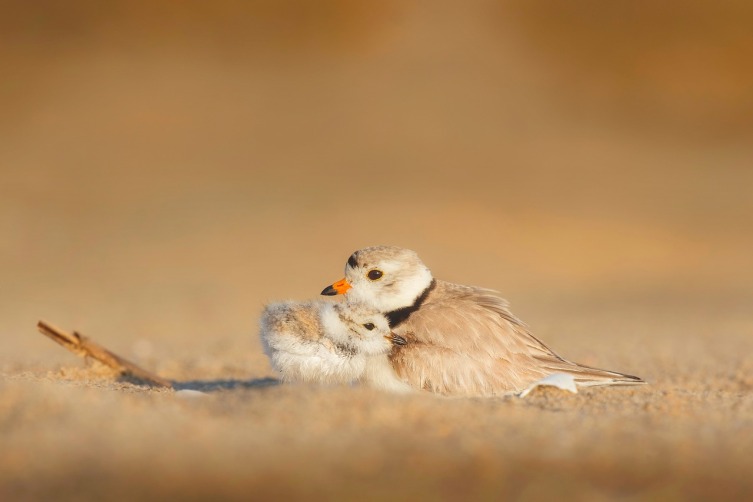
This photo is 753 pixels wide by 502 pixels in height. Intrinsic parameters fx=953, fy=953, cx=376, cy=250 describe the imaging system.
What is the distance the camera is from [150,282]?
12.0 metres

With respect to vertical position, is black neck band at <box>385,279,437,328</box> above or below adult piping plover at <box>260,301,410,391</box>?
above

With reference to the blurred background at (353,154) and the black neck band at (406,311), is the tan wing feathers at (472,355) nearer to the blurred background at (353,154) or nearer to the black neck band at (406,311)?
the black neck band at (406,311)

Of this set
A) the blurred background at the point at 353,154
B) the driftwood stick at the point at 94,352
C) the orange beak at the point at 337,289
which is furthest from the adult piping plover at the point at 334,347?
the blurred background at the point at 353,154

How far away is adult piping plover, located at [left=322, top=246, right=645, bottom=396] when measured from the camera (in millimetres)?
4082

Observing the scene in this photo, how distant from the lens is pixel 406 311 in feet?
14.8

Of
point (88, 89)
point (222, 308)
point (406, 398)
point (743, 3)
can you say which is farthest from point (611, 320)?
point (743, 3)

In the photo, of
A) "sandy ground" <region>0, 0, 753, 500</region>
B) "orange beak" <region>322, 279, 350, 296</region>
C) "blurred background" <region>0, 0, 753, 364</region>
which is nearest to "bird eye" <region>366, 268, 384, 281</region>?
"orange beak" <region>322, 279, 350, 296</region>

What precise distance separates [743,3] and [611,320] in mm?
16256

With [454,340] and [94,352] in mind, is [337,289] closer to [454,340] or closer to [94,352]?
[454,340]

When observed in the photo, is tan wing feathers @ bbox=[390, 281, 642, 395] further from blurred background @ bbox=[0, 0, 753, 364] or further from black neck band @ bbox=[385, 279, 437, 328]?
blurred background @ bbox=[0, 0, 753, 364]

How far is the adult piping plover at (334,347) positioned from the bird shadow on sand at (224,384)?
1.77ft

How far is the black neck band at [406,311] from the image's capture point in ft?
14.4

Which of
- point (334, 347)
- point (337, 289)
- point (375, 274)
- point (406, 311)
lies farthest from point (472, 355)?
point (337, 289)

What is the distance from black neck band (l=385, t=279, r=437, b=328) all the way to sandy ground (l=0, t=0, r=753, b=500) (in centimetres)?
61
